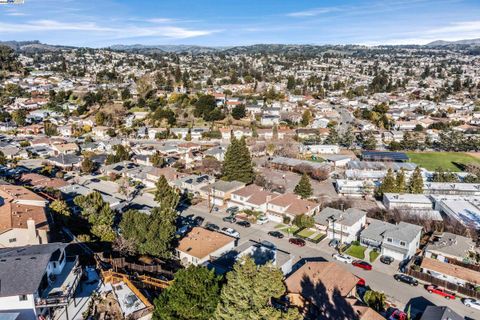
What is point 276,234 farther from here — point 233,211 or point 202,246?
point 202,246

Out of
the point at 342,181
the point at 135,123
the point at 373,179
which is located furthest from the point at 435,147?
the point at 135,123

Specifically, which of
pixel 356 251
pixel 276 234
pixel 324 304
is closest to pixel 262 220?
pixel 276 234

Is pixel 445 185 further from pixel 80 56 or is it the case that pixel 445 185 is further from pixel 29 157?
pixel 80 56

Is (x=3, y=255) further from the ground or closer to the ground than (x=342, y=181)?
further from the ground

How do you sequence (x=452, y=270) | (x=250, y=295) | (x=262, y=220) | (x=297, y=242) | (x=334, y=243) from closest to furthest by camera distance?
(x=250, y=295) < (x=452, y=270) < (x=334, y=243) < (x=297, y=242) < (x=262, y=220)

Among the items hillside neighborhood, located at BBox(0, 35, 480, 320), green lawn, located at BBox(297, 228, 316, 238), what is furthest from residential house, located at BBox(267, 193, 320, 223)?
green lawn, located at BBox(297, 228, 316, 238)

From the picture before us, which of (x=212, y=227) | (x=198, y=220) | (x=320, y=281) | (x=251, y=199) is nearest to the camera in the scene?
(x=320, y=281)
